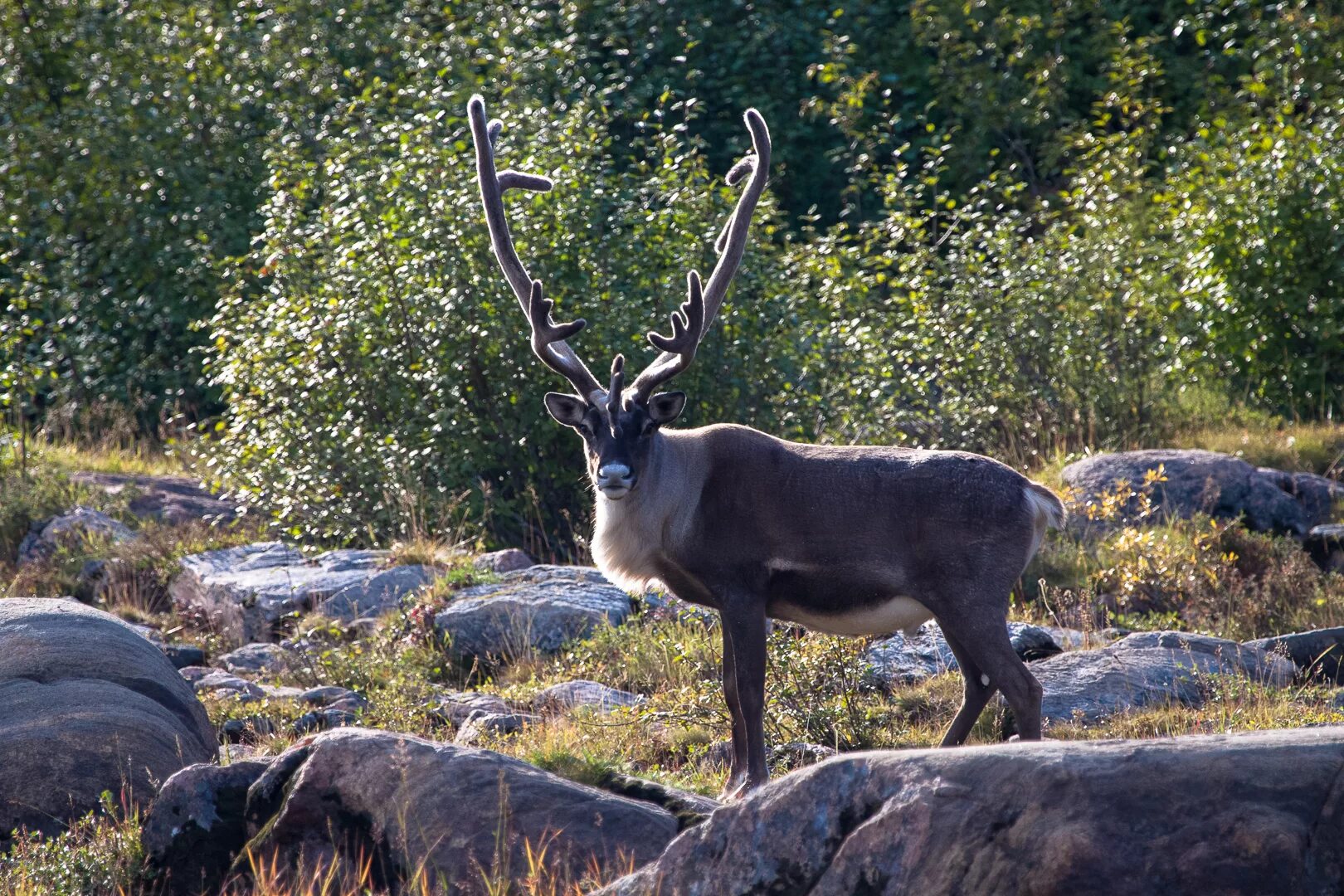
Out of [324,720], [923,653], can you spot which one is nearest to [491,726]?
[324,720]

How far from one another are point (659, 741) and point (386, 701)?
Answer: 5.84 ft

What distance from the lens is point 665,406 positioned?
723cm

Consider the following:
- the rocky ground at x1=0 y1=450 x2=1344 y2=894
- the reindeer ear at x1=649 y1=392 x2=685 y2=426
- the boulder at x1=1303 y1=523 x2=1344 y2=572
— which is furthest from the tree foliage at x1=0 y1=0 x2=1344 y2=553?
the reindeer ear at x1=649 y1=392 x2=685 y2=426

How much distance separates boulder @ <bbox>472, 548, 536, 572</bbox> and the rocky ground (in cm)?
6

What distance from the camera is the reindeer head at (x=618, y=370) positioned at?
7047 mm

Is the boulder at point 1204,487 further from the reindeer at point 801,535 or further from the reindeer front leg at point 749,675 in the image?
the reindeer front leg at point 749,675

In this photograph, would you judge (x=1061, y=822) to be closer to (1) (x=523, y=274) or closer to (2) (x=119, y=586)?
(1) (x=523, y=274)

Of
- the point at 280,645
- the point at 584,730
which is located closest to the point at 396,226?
the point at 280,645

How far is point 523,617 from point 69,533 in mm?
5552

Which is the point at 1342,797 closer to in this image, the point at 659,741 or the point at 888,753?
the point at 888,753

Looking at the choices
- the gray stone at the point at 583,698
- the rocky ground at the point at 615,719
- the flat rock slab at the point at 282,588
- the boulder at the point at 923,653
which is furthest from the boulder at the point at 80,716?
the boulder at the point at 923,653

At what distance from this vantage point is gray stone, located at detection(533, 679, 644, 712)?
8.88 m

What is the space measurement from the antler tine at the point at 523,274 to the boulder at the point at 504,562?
3.89 m

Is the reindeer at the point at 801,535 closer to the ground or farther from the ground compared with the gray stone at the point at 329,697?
farther from the ground
